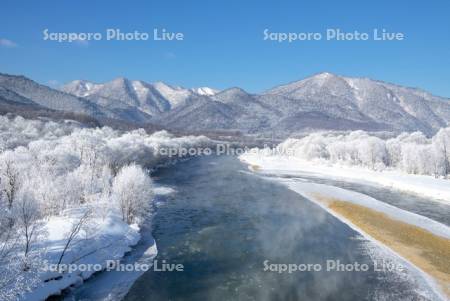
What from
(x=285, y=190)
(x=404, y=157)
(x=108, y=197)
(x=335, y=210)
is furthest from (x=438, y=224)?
(x=404, y=157)

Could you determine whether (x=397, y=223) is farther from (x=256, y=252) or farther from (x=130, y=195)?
(x=130, y=195)

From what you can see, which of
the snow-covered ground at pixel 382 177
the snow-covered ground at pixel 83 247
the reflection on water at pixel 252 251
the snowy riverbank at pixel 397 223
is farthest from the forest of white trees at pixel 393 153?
the snow-covered ground at pixel 83 247

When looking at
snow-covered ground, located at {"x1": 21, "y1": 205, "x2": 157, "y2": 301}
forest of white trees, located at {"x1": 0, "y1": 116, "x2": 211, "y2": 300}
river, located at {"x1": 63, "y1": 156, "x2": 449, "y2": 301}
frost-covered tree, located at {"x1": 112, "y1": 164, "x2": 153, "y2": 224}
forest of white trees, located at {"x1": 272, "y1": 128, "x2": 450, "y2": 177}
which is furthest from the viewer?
forest of white trees, located at {"x1": 272, "y1": 128, "x2": 450, "y2": 177}

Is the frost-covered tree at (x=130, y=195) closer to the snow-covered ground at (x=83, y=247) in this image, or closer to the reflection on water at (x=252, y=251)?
the snow-covered ground at (x=83, y=247)

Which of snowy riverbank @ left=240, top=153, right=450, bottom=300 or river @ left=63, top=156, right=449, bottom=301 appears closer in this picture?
river @ left=63, top=156, right=449, bottom=301

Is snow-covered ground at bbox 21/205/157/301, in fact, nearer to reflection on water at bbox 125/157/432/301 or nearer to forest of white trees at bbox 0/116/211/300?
forest of white trees at bbox 0/116/211/300

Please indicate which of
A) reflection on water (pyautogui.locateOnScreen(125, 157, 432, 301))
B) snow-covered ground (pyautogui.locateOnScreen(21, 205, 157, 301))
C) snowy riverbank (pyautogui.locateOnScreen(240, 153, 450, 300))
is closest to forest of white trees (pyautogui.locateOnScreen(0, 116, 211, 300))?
snow-covered ground (pyautogui.locateOnScreen(21, 205, 157, 301))

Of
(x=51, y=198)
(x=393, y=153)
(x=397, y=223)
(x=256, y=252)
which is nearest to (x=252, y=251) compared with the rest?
(x=256, y=252)
